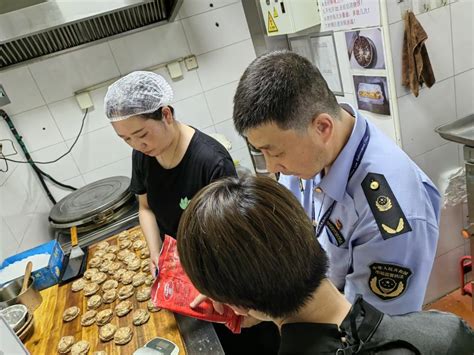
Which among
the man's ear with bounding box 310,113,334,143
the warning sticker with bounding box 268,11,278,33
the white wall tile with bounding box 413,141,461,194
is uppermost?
the warning sticker with bounding box 268,11,278,33

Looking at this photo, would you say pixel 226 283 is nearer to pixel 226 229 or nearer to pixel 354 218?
pixel 226 229

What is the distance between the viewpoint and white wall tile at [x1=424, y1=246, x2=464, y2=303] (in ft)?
6.63

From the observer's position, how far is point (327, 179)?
86cm

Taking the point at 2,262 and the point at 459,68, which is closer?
the point at 2,262

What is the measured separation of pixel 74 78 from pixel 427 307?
2635 millimetres

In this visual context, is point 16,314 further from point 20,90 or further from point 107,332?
point 20,90

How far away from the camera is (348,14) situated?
173 centimetres

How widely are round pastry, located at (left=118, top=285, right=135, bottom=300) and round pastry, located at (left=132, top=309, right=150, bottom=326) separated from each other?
0.38 feet

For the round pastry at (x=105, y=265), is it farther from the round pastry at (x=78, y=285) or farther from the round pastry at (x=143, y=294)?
the round pastry at (x=143, y=294)

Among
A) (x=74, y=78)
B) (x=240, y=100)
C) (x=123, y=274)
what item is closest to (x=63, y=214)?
(x=123, y=274)

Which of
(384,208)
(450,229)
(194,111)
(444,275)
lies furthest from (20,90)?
(444,275)

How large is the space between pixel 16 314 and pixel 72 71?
145 cm

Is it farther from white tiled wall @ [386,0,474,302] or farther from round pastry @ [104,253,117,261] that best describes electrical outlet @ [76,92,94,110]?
white tiled wall @ [386,0,474,302]

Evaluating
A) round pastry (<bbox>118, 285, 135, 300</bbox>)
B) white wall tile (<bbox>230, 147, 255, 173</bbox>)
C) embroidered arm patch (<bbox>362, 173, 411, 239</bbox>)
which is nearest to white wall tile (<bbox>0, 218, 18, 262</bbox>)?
round pastry (<bbox>118, 285, 135, 300</bbox>)
